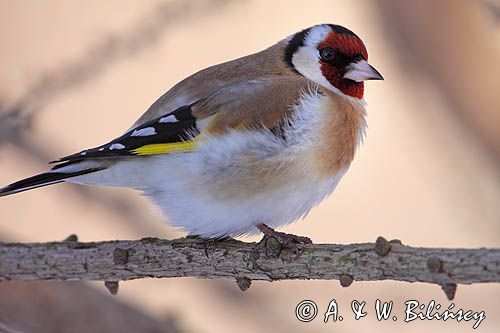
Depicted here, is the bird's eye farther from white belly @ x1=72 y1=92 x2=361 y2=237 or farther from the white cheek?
white belly @ x1=72 y1=92 x2=361 y2=237

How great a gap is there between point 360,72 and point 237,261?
726 millimetres

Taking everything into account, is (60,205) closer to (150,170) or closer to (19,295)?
(19,295)

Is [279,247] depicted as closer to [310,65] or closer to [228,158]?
[228,158]

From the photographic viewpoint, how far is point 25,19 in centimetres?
447

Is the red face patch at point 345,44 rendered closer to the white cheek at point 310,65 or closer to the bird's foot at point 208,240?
the white cheek at point 310,65

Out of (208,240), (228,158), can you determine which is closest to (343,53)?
(228,158)

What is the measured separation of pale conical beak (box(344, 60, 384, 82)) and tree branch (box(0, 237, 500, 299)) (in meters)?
0.63

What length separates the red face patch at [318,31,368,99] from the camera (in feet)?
9.16

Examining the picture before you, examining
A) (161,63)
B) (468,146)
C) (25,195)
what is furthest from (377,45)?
(25,195)

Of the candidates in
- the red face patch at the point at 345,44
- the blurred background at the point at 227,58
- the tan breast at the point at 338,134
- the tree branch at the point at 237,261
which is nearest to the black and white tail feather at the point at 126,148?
the tree branch at the point at 237,261
